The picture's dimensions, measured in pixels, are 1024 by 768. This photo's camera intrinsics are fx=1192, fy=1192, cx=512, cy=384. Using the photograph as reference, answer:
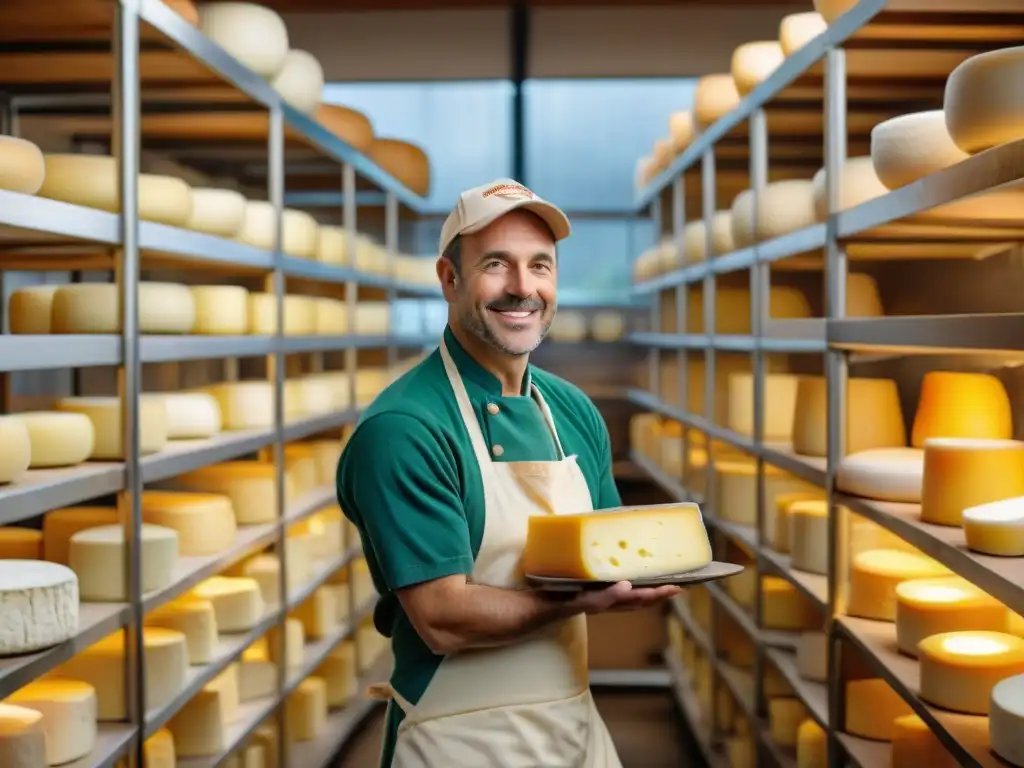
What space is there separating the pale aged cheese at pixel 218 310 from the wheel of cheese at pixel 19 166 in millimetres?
1000

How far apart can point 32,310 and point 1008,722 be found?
2.08 metres

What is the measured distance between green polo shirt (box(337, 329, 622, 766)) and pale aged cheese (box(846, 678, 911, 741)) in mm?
970

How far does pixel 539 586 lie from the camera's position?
5.89ft

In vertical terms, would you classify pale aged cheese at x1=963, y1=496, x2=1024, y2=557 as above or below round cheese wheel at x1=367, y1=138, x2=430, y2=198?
below

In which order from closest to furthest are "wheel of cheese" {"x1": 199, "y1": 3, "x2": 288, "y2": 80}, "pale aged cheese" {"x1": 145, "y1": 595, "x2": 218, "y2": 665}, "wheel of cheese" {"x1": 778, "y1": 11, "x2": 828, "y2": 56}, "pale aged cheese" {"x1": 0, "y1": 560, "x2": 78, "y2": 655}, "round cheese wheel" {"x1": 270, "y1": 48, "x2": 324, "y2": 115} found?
"pale aged cheese" {"x1": 0, "y1": 560, "x2": 78, "y2": 655}
"pale aged cheese" {"x1": 145, "y1": 595, "x2": 218, "y2": 665}
"wheel of cheese" {"x1": 778, "y1": 11, "x2": 828, "y2": 56}
"wheel of cheese" {"x1": 199, "y1": 3, "x2": 288, "y2": 80}
"round cheese wheel" {"x1": 270, "y1": 48, "x2": 324, "y2": 115}

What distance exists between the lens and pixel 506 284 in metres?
1.79

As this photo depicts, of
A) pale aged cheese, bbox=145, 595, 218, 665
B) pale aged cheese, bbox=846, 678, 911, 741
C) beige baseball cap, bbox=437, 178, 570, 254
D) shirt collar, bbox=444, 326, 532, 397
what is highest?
beige baseball cap, bbox=437, 178, 570, 254

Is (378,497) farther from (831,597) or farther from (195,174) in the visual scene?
(195,174)

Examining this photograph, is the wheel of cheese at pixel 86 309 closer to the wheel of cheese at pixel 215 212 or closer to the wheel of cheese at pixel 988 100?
the wheel of cheese at pixel 215 212

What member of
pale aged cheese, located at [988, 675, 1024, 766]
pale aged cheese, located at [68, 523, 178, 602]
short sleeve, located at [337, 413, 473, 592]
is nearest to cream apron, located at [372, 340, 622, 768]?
short sleeve, located at [337, 413, 473, 592]

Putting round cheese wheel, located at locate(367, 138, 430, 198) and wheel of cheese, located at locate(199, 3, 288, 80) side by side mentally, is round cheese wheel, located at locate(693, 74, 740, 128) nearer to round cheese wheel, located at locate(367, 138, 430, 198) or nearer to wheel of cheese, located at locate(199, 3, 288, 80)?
wheel of cheese, located at locate(199, 3, 288, 80)

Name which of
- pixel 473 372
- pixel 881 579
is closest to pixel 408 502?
pixel 473 372

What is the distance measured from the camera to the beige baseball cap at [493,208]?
175cm

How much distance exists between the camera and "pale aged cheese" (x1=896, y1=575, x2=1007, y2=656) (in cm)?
227
